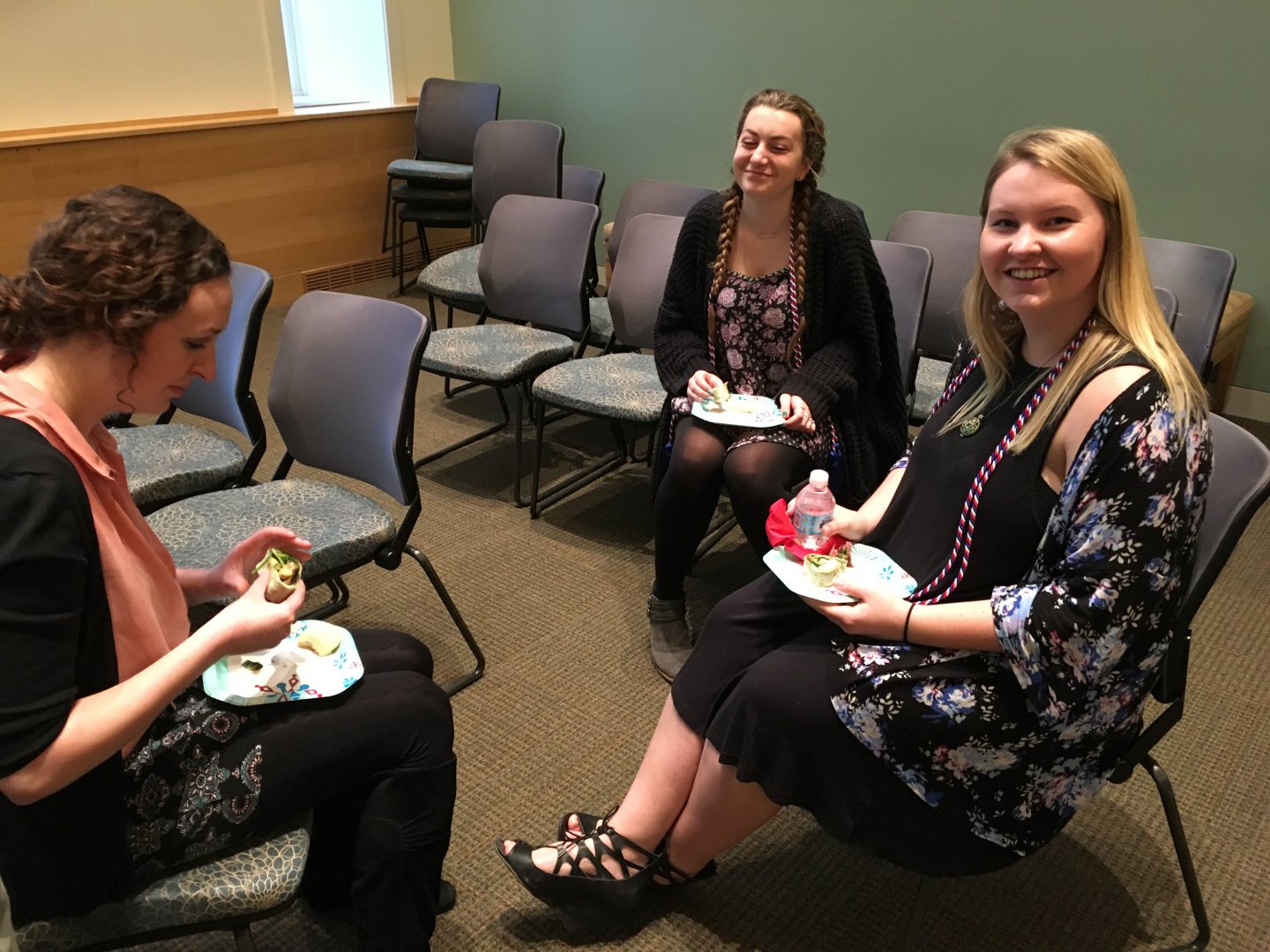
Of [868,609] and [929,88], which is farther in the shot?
[929,88]

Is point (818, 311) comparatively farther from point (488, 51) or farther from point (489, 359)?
point (488, 51)

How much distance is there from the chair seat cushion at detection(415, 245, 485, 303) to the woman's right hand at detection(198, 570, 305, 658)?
2.38m

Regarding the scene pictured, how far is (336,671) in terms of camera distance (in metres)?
1.36

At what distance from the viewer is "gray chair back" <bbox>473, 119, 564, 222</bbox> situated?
14.7 feet

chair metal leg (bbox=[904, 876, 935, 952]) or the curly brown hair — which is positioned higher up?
the curly brown hair

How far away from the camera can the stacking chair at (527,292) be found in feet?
10.0

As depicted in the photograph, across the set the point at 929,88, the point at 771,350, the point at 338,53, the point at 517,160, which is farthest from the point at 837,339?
the point at 338,53

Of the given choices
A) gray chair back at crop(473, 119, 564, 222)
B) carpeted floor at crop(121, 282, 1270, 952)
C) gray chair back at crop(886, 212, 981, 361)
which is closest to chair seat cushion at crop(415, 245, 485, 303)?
gray chair back at crop(473, 119, 564, 222)

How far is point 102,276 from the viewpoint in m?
1.06

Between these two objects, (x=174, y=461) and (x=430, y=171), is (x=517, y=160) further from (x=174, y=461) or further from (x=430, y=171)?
(x=174, y=461)

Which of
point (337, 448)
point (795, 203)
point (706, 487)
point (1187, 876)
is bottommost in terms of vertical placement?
point (1187, 876)

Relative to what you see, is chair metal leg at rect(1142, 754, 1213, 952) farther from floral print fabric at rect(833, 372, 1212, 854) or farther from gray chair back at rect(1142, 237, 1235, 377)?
gray chair back at rect(1142, 237, 1235, 377)

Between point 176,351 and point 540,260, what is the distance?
6.98ft

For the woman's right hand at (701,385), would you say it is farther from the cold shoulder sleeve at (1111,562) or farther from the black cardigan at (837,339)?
the cold shoulder sleeve at (1111,562)
